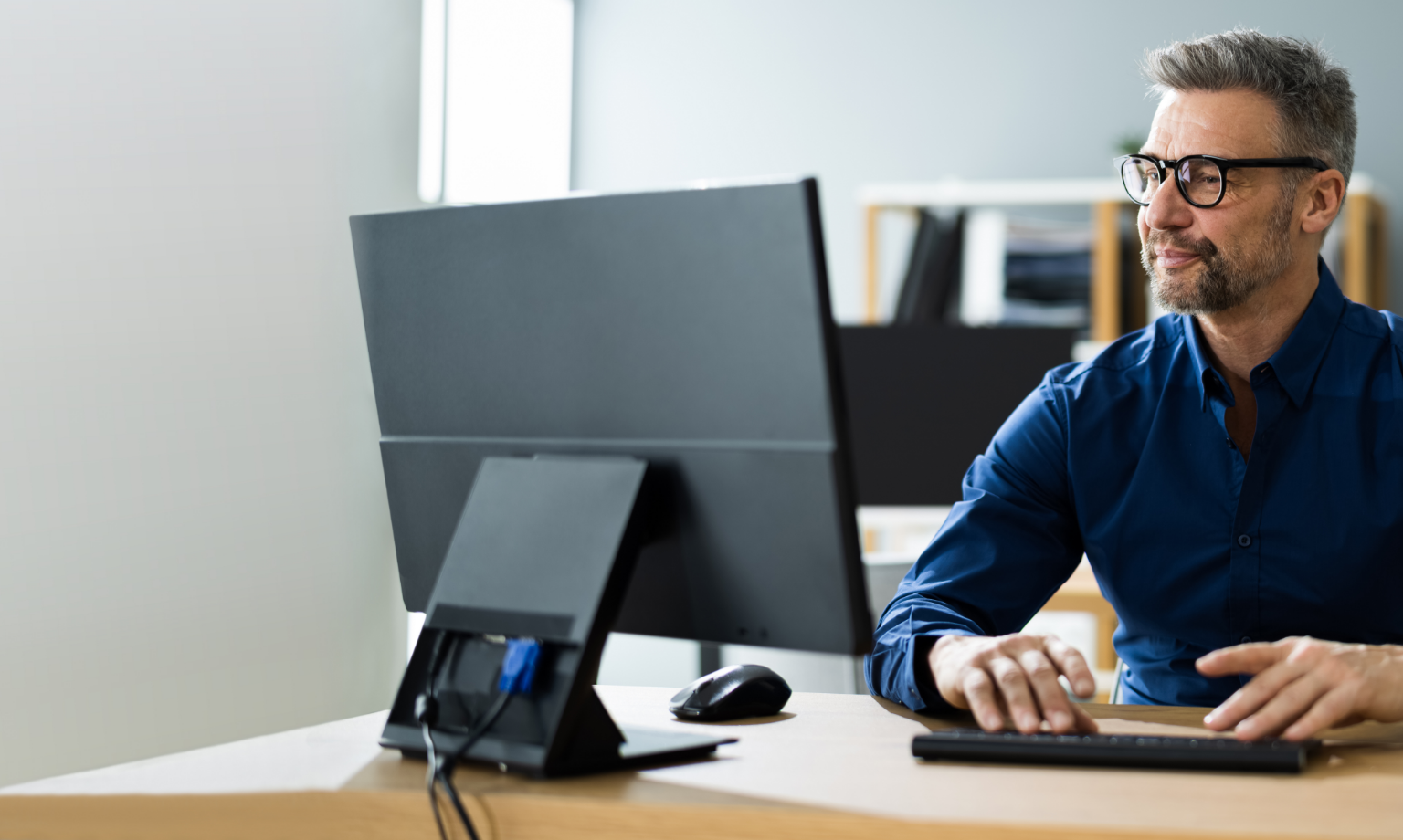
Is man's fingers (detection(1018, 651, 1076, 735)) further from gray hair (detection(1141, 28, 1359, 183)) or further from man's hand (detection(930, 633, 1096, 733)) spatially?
gray hair (detection(1141, 28, 1359, 183))

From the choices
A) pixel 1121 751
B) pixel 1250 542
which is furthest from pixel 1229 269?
pixel 1121 751

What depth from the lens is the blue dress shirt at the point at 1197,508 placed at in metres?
1.32

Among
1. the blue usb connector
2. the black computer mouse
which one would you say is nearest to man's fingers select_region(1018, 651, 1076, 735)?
the black computer mouse

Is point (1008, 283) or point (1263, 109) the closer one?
point (1263, 109)

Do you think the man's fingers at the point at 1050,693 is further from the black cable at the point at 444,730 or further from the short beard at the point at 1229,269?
the short beard at the point at 1229,269

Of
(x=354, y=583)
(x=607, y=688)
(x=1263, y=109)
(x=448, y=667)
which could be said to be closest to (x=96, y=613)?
(x=354, y=583)

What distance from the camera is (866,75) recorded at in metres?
3.81

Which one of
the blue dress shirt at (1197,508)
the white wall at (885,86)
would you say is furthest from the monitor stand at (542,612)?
the white wall at (885,86)

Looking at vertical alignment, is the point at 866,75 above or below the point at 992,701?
above

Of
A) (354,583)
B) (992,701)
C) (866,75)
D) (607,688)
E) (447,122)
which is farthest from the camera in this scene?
(866,75)

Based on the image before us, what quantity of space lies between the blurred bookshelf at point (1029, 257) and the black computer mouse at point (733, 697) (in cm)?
228

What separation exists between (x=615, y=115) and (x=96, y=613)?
8.43 ft

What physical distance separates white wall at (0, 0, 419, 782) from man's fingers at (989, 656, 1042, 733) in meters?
1.33

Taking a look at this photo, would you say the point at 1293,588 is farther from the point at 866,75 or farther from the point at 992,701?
the point at 866,75
